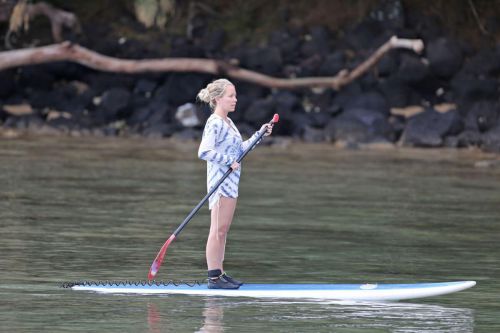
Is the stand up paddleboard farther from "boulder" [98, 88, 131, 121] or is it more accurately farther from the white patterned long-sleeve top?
"boulder" [98, 88, 131, 121]

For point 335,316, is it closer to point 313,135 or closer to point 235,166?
point 235,166

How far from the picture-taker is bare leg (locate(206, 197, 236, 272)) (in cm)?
1195

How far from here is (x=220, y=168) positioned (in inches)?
475

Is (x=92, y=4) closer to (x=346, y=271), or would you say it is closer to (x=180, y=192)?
(x=180, y=192)

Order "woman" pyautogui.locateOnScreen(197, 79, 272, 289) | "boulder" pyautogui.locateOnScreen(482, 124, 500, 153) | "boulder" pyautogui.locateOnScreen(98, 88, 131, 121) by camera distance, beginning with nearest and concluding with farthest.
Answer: "woman" pyautogui.locateOnScreen(197, 79, 272, 289) < "boulder" pyautogui.locateOnScreen(482, 124, 500, 153) < "boulder" pyautogui.locateOnScreen(98, 88, 131, 121)

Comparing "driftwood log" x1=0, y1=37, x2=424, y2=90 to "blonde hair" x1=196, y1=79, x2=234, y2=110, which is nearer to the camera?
"blonde hair" x1=196, y1=79, x2=234, y2=110

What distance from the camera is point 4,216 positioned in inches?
688

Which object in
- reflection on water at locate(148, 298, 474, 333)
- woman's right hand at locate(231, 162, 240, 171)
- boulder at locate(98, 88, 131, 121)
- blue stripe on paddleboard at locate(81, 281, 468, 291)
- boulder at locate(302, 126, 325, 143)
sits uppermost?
woman's right hand at locate(231, 162, 240, 171)

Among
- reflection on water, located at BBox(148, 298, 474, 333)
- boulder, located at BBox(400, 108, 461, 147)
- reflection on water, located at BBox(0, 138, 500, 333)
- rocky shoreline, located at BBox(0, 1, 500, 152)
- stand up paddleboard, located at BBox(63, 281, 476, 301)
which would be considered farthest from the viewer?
rocky shoreline, located at BBox(0, 1, 500, 152)

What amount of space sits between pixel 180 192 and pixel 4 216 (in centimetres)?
424

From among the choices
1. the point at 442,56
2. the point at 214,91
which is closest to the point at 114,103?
the point at 442,56

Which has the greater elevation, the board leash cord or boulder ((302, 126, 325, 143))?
the board leash cord

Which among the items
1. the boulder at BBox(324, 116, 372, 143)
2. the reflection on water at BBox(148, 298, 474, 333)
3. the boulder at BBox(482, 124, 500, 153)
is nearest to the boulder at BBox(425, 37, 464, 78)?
the boulder at BBox(324, 116, 372, 143)

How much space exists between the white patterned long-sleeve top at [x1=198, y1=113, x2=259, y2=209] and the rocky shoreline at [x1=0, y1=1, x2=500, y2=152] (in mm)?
19802
